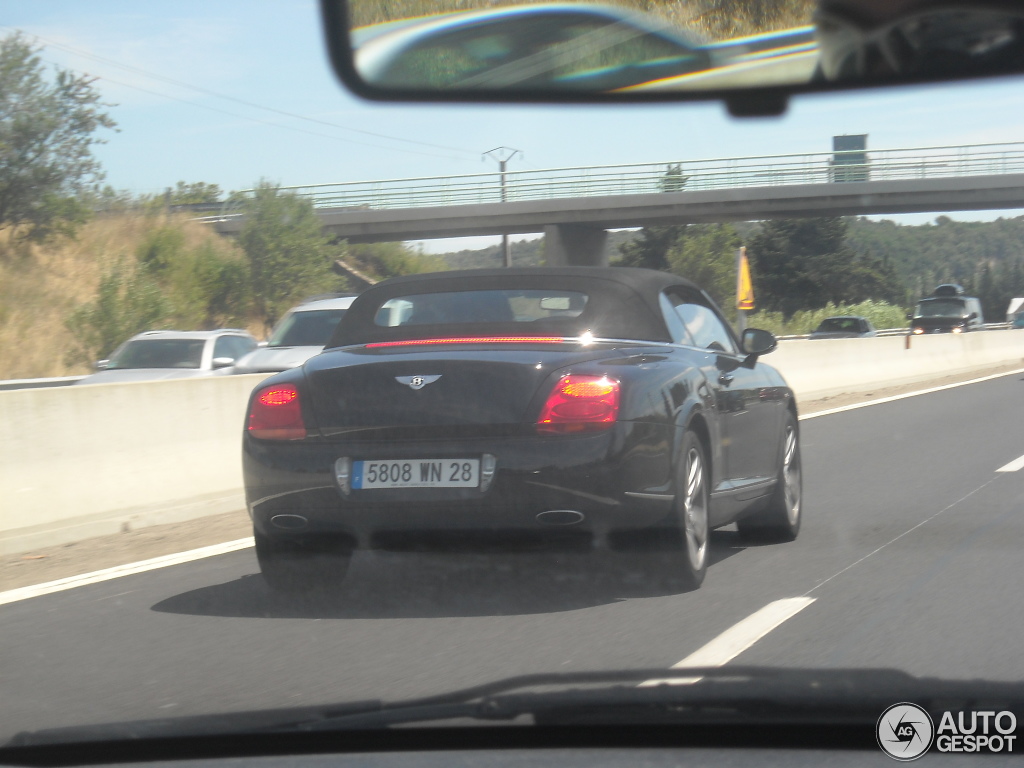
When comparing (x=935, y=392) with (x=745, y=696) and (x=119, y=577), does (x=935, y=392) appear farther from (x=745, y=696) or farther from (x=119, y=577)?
(x=745, y=696)

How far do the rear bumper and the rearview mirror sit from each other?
221 centimetres

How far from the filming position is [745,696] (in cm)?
370

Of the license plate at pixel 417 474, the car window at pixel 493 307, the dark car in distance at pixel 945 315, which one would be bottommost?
the dark car in distance at pixel 945 315

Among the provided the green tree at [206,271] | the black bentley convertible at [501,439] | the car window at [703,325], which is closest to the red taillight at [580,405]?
the black bentley convertible at [501,439]

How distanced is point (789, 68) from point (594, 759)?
1735mm

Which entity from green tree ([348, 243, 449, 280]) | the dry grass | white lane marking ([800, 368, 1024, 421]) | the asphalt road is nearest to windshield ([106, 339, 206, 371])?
white lane marking ([800, 368, 1024, 421])

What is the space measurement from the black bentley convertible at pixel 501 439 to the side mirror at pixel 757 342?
106 cm

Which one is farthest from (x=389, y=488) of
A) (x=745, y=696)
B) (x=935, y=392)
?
(x=935, y=392)

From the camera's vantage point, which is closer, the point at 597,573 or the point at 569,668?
the point at 569,668

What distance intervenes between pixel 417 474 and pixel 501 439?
15.8 inches

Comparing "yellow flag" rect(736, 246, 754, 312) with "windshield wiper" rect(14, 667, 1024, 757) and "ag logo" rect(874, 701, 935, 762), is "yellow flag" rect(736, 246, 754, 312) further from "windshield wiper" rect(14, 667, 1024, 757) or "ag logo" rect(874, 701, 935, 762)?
"ag logo" rect(874, 701, 935, 762)

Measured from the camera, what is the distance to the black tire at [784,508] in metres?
8.02

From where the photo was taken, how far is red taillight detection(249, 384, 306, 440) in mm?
6133

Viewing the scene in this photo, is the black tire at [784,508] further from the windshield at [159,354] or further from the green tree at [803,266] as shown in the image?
the green tree at [803,266]
